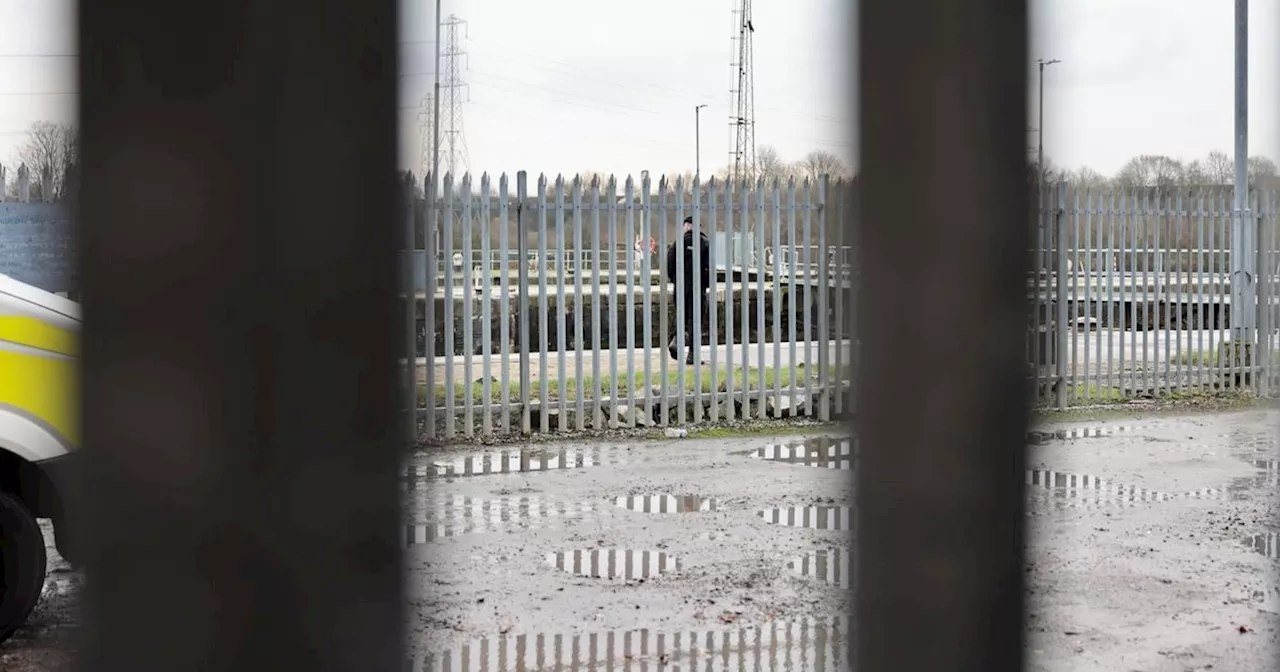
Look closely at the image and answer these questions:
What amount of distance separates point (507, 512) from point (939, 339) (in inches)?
216

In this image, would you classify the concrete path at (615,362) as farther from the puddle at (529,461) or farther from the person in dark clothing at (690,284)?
the puddle at (529,461)

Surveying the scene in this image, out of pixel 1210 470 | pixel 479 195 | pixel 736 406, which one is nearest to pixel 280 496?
pixel 1210 470

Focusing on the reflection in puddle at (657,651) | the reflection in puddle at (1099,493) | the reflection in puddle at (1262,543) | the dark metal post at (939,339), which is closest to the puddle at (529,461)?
the reflection in puddle at (1099,493)

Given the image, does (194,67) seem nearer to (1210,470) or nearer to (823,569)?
(823,569)

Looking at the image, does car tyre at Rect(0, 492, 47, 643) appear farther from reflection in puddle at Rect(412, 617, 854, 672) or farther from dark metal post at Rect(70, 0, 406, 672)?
dark metal post at Rect(70, 0, 406, 672)

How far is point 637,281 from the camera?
947cm

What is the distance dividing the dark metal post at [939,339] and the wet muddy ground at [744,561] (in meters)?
1.97

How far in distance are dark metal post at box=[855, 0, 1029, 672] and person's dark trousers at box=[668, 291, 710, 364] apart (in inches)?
325

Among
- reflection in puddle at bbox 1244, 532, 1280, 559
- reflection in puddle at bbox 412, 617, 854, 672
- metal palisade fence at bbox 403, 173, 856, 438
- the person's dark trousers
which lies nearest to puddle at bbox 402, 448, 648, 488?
metal palisade fence at bbox 403, 173, 856, 438

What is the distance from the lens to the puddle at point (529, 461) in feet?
22.6

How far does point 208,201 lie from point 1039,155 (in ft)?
0.82

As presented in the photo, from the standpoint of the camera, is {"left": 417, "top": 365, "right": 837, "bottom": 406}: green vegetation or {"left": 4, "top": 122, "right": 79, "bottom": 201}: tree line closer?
{"left": 4, "top": 122, "right": 79, "bottom": 201}: tree line

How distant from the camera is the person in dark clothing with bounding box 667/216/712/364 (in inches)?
348

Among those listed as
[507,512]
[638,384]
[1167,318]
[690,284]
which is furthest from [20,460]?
[1167,318]
